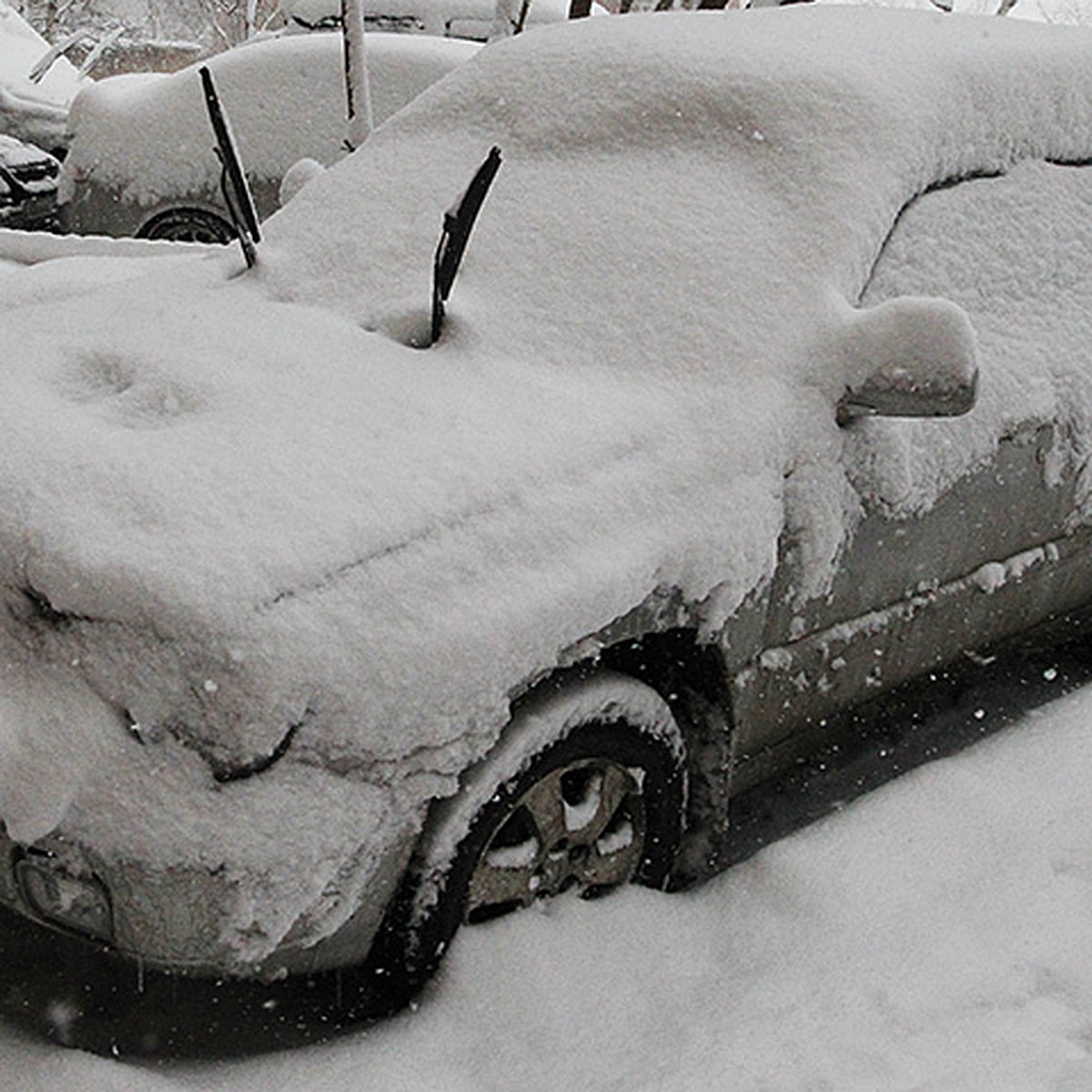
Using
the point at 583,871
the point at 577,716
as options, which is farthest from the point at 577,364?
the point at 583,871

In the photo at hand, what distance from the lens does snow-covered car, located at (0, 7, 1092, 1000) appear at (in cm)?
209

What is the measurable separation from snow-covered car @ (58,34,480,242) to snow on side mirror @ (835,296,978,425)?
4.83 metres

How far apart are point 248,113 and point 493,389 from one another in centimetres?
505

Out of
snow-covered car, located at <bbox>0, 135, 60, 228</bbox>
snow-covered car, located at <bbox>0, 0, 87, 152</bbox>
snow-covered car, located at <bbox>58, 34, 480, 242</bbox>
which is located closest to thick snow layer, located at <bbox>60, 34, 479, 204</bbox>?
snow-covered car, located at <bbox>58, 34, 480, 242</bbox>

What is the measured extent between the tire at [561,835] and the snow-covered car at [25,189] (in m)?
6.61

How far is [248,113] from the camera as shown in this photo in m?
7.18

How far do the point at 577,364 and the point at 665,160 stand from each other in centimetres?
67

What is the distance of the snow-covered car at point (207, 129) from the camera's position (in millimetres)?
6980

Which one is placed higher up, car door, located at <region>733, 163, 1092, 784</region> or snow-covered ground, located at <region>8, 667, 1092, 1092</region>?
car door, located at <region>733, 163, 1092, 784</region>

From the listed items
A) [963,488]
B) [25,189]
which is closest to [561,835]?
[963,488]

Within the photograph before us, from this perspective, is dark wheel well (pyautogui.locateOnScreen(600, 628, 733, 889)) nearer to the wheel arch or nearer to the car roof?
the wheel arch

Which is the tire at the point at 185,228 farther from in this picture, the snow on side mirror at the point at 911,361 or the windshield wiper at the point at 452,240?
the snow on side mirror at the point at 911,361

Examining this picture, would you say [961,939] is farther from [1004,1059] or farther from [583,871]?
[583,871]

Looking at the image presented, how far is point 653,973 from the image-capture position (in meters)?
2.63
